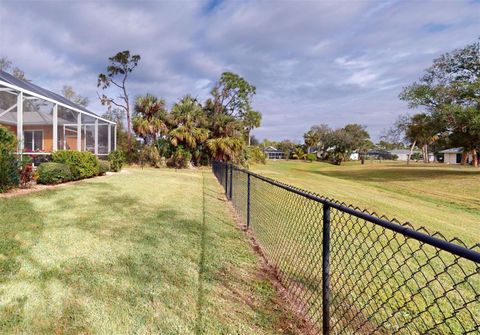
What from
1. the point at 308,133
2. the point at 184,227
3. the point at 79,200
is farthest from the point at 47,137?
the point at 308,133

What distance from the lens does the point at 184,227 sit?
529 cm

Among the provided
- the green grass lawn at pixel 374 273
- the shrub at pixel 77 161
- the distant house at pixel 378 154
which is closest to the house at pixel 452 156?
the distant house at pixel 378 154

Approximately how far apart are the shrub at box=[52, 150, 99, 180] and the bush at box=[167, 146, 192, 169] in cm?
1013

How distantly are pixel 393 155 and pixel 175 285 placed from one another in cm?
8715

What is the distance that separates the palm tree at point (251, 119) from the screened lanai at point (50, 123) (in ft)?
37.1

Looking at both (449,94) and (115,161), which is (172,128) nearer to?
(115,161)

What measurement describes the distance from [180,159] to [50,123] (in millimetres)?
8809

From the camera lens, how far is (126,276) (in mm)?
3229

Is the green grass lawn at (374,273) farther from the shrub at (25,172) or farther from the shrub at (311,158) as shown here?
the shrub at (311,158)

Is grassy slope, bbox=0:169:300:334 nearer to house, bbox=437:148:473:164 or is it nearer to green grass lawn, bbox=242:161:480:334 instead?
green grass lawn, bbox=242:161:480:334

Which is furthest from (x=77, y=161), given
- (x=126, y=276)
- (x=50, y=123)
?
(x=126, y=276)

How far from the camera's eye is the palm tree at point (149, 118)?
2177cm

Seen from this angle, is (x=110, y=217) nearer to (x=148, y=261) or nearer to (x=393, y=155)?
(x=148, y=261)

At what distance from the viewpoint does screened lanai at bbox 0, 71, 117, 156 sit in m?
11.3
